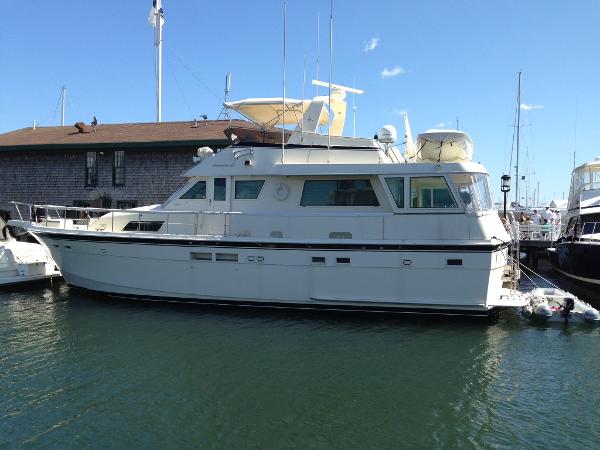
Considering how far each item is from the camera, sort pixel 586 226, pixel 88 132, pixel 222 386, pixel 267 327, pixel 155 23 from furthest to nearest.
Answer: pixel 155 23 → pixel 88 132 → pixel 586 226 → pixel 267 327 → pixel 222 386

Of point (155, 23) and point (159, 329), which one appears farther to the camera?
point (155, 23)

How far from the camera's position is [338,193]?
10445 mm

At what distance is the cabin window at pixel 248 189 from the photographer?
10.9m

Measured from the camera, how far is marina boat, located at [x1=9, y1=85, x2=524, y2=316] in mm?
9547

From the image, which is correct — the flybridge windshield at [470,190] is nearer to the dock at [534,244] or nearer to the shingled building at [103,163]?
the shingled building at [103,163]

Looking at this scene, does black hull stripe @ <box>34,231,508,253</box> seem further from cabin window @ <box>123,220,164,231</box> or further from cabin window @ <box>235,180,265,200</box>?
cabin window @ <box>235,180,265,200</box>

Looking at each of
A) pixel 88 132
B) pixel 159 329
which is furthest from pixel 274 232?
pixel 88 132

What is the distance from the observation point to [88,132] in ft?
72.5

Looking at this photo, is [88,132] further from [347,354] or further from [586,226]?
[586,226]

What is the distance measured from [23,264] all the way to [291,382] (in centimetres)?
1061

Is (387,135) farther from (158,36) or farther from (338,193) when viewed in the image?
(158,36)

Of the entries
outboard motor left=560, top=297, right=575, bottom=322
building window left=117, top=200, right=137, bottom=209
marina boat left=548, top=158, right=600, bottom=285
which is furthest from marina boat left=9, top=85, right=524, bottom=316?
building window left=117, top=200, right=137, bottom=209

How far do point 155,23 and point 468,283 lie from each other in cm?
2357

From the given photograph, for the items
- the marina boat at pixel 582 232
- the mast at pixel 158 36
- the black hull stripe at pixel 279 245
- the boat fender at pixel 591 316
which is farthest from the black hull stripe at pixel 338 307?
the mast at pixel 158 36
